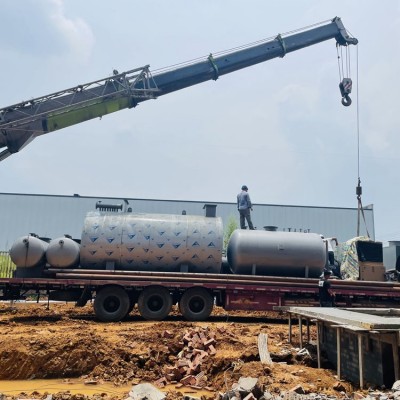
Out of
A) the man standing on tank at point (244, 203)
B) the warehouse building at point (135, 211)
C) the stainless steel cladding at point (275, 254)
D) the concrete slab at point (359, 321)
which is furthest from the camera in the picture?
the warehouse building at point (135, 211)

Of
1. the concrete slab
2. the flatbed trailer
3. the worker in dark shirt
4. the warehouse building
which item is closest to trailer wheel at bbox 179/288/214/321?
the flatbed trailer

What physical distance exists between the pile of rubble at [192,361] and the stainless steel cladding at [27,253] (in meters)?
6.78

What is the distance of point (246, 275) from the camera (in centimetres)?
1627

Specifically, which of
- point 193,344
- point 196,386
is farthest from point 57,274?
point 196,386

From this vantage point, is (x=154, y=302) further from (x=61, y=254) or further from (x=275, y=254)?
(x=275, y=254)

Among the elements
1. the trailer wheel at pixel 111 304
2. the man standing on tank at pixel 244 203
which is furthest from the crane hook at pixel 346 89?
the trailer wheel at pixel 111 304

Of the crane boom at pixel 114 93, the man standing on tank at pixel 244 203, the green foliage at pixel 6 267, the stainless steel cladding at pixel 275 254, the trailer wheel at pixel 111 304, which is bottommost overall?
the trailer wheel at pixel 111 304

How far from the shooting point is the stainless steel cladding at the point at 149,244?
16141 millimetres

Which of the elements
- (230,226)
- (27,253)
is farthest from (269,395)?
(230,226)

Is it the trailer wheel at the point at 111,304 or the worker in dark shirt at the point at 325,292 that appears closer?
the worker in dark shirt at the point at 325,292

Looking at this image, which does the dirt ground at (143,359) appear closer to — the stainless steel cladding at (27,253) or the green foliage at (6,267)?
the stainless steel cladding at (27,253)

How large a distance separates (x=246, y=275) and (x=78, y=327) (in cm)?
639

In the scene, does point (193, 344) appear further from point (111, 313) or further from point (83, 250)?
point (83, 250)

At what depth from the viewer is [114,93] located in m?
15.9
